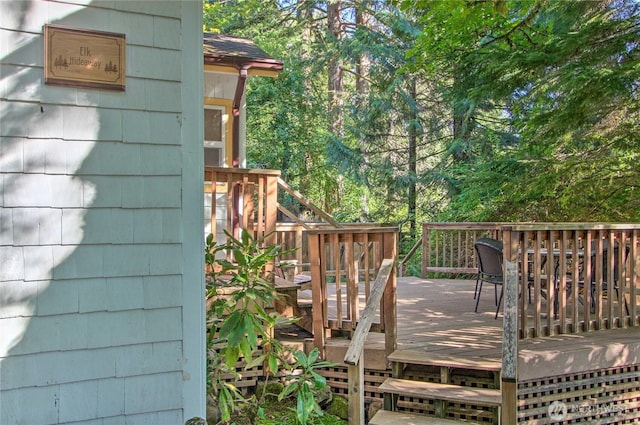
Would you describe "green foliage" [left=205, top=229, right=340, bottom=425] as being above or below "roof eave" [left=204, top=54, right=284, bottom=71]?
below

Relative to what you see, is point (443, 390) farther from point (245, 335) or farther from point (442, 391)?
point (245, 335)

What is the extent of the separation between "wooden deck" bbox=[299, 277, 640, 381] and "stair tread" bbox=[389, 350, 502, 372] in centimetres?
3

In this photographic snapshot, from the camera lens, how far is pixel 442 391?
12.0 ft

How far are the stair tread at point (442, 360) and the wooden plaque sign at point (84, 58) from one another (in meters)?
2.80

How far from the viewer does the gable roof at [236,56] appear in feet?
19.7

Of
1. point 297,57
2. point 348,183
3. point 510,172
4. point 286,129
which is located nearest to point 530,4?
point 510,172

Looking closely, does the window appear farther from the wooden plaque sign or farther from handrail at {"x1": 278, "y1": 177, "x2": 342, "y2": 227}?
the wooden plaque sign

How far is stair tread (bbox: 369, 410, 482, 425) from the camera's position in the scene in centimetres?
352

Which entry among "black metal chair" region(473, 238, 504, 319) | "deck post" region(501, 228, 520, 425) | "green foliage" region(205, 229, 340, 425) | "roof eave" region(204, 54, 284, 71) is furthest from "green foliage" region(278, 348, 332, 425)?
"roof eave" region(204, 54, 284, 71)

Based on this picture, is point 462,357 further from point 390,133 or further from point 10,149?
point 390,133

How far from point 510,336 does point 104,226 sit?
265 centimetres

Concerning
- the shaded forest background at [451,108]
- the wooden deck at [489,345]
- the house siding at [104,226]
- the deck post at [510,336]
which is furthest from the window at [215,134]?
the deck post at [510,336]

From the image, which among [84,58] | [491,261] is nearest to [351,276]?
[491,261]

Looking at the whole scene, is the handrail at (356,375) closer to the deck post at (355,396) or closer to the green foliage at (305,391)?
the deck post at (355,396)
